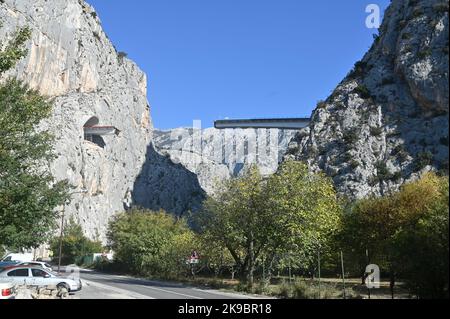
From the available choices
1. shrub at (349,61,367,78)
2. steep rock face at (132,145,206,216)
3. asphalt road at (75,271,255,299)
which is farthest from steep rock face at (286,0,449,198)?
steep rock face at (132,145,206,216)

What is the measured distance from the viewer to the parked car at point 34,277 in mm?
20469

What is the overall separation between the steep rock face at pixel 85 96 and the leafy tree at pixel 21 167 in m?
51.2

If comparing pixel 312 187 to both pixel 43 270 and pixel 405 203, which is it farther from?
pixel 43 270

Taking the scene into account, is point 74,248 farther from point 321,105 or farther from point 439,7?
point 439,7

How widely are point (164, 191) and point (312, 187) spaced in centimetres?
8744

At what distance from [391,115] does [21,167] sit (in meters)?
58.7

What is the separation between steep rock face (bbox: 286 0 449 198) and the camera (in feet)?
198

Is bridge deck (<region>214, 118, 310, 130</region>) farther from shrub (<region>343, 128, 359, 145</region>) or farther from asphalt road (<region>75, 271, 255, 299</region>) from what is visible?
asphalt road (<region>75, 271, 255, 299</region>)

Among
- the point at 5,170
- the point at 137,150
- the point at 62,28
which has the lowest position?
the point at 5,170

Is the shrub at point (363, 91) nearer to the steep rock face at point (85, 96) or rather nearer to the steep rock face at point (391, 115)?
the steep rock face at point (391, 115)

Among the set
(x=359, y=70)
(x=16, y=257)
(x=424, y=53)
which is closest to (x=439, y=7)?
(x=424, y=53)

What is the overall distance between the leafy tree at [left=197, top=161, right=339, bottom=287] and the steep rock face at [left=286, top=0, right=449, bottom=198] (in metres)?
33.2

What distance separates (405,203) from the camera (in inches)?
1179
